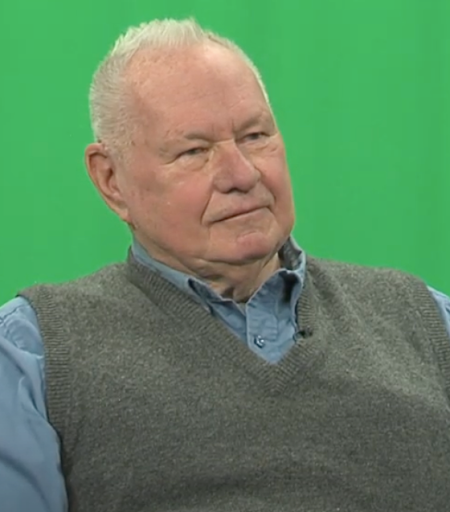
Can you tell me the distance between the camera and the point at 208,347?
1.44 meters

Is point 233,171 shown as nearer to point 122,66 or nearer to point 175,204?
point 175,204

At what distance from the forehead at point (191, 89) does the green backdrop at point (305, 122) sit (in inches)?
17.7

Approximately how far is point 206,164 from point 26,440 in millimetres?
438

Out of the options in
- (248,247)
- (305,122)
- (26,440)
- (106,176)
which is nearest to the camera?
(26,440)

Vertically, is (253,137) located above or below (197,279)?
above

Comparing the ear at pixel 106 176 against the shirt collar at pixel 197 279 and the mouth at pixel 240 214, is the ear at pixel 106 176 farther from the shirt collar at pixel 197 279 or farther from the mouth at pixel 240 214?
the mouth at pixel 240 214

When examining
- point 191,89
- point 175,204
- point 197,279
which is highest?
point 191,89

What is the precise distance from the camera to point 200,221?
1.48m

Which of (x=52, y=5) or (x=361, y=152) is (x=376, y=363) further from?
(x=52, y=5)

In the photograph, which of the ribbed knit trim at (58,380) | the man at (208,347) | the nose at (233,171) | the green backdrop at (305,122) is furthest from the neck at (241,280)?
the green backdrop at (305,122)

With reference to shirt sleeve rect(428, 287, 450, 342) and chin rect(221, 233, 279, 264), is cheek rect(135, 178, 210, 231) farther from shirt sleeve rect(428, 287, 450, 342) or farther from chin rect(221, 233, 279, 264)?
shirt sleeve rect(428, 287, 450, 342)

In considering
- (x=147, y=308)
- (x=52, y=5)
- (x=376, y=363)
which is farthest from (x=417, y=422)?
(x=52, y=5)

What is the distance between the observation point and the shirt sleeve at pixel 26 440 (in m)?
1.35

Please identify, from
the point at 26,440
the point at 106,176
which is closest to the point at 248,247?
the point at 106,176
